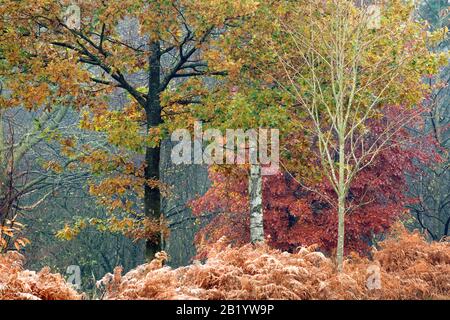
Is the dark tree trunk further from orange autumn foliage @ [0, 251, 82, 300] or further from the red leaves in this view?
orange autumn foliage @ [0, 251, 82, 300]

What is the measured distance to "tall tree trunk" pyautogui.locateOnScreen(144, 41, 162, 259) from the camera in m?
14.0

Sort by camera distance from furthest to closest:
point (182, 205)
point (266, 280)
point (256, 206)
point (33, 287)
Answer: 1. point (182, 205)
2. point (256, 206)
3. point (266, 280)
4. point (33, 287)

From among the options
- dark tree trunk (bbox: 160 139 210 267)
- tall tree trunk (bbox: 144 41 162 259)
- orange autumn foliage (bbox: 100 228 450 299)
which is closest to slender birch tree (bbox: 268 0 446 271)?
orange autumn foliage (bbox: 100 228 450 299)

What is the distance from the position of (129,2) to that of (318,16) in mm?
3574

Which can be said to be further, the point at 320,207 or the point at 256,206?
the point at 320,207

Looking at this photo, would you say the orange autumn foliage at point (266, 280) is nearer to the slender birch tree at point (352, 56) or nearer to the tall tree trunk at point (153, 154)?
the slender birch tree at point (352, 56)

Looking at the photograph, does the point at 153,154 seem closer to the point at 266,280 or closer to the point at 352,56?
the point at 352,56

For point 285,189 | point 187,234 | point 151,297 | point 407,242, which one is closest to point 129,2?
point 151,297

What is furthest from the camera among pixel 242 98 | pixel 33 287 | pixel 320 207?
pixel 320 207

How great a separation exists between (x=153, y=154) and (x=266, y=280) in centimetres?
564

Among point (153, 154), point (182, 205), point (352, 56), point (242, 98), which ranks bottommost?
point (182, 205)

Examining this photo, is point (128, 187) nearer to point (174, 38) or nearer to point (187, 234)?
point (174, 38)

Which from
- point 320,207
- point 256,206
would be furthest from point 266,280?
point 320,207

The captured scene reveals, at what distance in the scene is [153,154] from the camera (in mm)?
14219
